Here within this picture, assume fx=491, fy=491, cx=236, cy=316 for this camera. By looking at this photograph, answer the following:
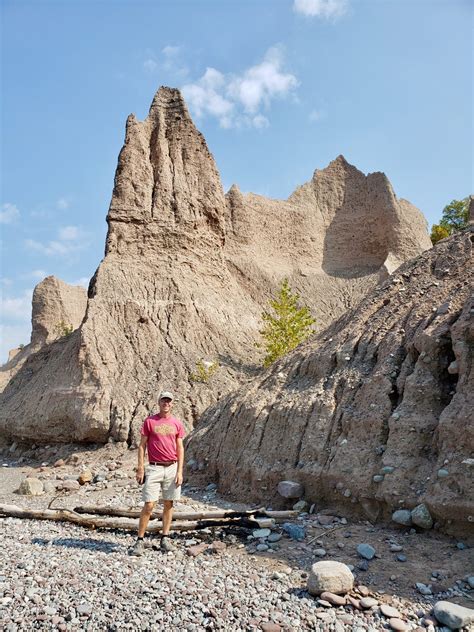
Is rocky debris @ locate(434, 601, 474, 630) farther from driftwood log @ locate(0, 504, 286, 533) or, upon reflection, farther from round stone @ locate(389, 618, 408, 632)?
driftwood log @ locate(0, 504, 286, 533)

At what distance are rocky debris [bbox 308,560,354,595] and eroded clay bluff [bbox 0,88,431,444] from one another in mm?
8873

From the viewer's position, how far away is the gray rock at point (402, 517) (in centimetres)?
543

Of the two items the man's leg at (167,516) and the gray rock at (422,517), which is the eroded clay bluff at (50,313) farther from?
the gray rock at (422,517)

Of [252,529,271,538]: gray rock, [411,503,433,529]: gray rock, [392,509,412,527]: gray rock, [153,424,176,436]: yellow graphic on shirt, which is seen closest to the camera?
[411,503,433,529]: gray rock

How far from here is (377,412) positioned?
659 cm

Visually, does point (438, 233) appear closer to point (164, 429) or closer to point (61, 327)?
point (61, 327)

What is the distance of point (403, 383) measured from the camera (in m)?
6.68

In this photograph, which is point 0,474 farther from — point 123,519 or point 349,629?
point 349,629

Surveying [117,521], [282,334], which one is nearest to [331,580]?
[117,521]

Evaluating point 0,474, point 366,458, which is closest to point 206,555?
point 366,458

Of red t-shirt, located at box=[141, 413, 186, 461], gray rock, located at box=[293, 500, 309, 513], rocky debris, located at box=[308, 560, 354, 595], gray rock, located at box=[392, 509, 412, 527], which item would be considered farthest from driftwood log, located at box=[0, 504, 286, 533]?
rocky debris, located at box=[308, 560, 354, 595]

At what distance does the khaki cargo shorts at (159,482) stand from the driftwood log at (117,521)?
54 cm

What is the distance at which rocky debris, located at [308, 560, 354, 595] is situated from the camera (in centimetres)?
422

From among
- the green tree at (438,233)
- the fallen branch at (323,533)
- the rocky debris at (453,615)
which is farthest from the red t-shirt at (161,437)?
the green tree at (438,233)
